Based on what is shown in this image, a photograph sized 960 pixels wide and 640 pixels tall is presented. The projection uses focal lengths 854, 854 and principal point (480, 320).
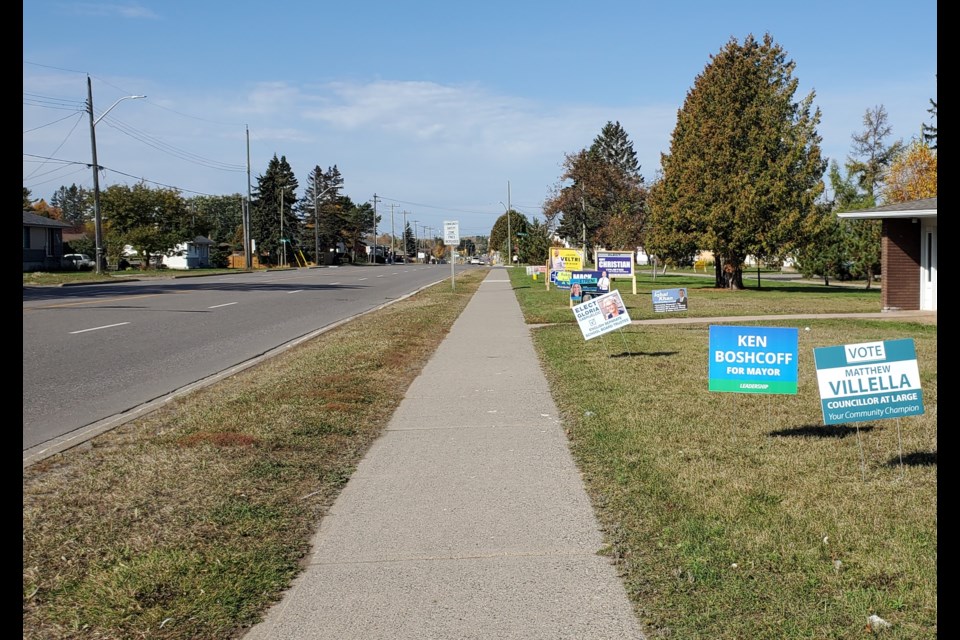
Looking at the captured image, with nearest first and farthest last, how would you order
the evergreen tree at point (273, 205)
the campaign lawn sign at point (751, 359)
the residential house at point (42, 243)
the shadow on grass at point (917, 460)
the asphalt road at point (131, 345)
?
1. the shadow on grass at point (917, 460)
2. the campaign lawn sign at point (751, 359)
3. the asphalt road at point (131, 345)
4. the residential house at point (42, 243)
5. the evergreen tree at point (273, 205)

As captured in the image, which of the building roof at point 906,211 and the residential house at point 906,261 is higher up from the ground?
the building roof at point 906,211

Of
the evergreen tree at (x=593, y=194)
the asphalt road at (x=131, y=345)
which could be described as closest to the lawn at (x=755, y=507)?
the asphalt road at (x=131, y=345)

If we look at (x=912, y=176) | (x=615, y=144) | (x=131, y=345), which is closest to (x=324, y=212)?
(x=615, y=144)

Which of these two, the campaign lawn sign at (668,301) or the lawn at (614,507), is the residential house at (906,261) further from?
the lawn at (614,507)

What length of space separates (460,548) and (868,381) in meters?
3.47

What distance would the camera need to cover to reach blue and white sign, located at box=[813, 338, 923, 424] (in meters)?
6.30

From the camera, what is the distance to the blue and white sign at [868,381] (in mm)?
6305

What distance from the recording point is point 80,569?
461cm

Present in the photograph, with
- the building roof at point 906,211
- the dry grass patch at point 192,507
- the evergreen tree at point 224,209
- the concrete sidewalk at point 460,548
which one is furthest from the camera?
the evergreen tree at point 224,209

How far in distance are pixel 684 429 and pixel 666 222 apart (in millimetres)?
34336

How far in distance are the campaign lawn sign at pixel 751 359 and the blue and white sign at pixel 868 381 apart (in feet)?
3.56

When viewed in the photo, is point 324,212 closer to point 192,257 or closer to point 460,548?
point 192,257

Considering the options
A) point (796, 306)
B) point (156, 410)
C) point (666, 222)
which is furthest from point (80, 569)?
point (666, 222)
